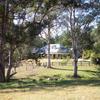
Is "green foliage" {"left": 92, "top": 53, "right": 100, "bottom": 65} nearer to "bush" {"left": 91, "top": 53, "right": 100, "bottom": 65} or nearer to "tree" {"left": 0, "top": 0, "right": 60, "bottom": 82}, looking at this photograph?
"bush" {"left": 91, "top": 53, "right": 100, "bottom": 65}

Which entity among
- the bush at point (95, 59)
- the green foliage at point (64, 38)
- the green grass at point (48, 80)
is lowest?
the green grass at point (48, 80)

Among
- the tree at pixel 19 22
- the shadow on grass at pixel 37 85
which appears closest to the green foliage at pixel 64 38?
the tree at pixel 19 22

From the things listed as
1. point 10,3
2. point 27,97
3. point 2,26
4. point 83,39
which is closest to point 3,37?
point 2,26

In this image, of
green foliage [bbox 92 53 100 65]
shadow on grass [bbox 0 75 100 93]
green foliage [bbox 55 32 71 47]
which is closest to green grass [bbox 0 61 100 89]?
shadow on grass [bbox 0 75 100 93]

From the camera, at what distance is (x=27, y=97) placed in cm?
1253

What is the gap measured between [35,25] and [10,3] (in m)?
2.89

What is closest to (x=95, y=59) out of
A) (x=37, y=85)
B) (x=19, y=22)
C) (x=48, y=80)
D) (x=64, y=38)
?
(x=64, y=38)

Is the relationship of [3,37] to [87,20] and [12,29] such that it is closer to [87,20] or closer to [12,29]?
[12,29]

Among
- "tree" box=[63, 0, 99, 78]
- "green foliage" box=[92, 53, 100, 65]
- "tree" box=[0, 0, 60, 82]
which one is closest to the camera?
"tree" box=[0, 0, 60, 82]

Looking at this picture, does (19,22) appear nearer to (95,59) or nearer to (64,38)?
(64,38)

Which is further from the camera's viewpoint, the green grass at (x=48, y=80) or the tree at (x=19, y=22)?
the tree at (x=19, y=22)

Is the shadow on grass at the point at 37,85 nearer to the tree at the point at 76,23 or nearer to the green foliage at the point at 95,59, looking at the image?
the tree at the point at 76,23

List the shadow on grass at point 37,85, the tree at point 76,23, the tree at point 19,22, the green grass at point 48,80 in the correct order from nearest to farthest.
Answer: the shadow on grass at point 37,85 < the green grass at point 48,80 < the tree at point 19,22 < the tree at point 76,23

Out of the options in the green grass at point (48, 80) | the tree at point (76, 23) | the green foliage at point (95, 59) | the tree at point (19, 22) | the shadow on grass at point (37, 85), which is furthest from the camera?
the green foliage at point (95, 59)
